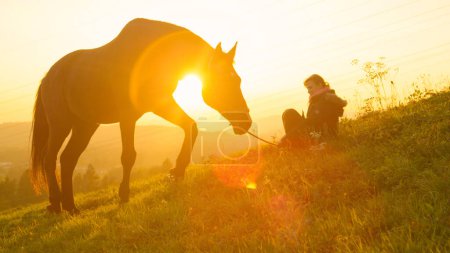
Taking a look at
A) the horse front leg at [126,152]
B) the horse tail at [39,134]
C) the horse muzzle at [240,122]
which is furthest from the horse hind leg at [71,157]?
the horse muzzle at [240,122]

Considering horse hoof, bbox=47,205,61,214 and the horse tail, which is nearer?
horse hoof, bbox=47,205,61,214

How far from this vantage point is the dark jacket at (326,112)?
7215 millimetres

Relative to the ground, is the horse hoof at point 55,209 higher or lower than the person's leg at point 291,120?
lower

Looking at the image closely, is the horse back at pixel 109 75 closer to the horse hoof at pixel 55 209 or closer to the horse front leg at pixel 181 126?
the horse front leg at pixel 181 126

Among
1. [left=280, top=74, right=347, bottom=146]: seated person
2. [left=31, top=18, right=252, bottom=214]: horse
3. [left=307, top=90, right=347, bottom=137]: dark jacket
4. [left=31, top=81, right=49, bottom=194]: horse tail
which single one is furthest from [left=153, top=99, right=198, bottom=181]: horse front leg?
[left=31, top=81, right=49, bottom=194]: horse tail

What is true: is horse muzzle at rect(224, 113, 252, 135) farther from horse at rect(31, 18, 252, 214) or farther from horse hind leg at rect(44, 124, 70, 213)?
horse hind leg at rect(44, 124, 70, 213)

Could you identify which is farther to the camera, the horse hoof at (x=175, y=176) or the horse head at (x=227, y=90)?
the horse hoof at (x=175, y=176)

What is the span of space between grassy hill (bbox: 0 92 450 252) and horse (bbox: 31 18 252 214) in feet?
2.95

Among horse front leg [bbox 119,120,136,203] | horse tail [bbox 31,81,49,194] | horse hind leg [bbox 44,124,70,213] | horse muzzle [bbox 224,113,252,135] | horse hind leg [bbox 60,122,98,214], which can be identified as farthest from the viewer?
horse tail [bbox 31,81,49,194]

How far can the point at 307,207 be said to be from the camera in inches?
171

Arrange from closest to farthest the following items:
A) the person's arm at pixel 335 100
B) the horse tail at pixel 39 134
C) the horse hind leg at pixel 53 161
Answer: the person's arm at pixel 335 100 < the horse hind leg at pixel 53 161 < the horse tail at pixel 39 134

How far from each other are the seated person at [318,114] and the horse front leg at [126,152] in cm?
311

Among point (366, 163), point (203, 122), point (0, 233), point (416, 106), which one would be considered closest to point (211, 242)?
point (366, 163)

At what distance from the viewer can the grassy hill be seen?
3.30 metres
